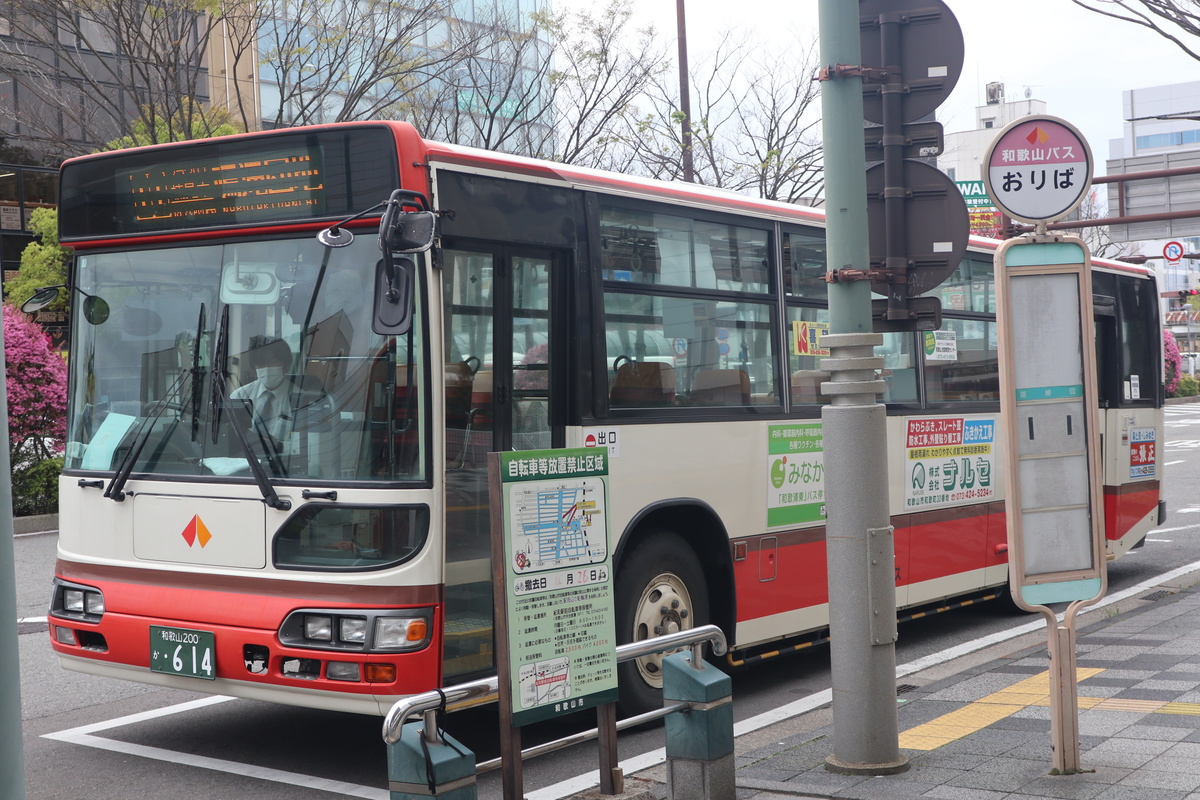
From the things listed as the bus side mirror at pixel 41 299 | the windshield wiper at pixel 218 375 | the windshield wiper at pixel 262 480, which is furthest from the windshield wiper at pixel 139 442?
the bus side mirror at pixel 41 299

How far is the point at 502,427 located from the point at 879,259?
1.96 meters

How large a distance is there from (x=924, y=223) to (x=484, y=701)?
285 cm

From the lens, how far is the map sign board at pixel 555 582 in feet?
14.8

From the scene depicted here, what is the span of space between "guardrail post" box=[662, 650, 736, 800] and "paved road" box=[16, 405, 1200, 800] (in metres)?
0.79

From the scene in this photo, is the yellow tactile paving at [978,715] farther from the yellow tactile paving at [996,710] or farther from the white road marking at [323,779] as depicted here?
the white road marking at [323,779]

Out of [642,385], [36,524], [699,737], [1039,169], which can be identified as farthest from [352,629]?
[36,524]

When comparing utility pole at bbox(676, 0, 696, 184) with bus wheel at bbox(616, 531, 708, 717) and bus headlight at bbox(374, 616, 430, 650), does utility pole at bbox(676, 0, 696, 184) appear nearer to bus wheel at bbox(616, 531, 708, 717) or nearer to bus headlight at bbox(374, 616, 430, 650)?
bus wheel at bbox(616, 531, 708, 717)

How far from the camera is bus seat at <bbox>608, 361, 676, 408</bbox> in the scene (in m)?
6.52

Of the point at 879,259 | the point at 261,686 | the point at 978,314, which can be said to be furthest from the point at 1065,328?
the point at 978,314

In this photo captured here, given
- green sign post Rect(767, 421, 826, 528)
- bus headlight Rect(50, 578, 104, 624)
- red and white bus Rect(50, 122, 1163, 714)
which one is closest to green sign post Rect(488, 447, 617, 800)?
red and white bus Rect(50, 122, 1163, 714)

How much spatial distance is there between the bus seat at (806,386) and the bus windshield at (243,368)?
3113mm

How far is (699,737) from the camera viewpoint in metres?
4.94

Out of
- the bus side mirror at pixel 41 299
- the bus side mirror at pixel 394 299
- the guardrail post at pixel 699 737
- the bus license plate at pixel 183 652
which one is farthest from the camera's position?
the bus side mirror at pixel 41 299

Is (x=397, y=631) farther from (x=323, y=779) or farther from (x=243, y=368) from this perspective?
(x=243, y=368)
